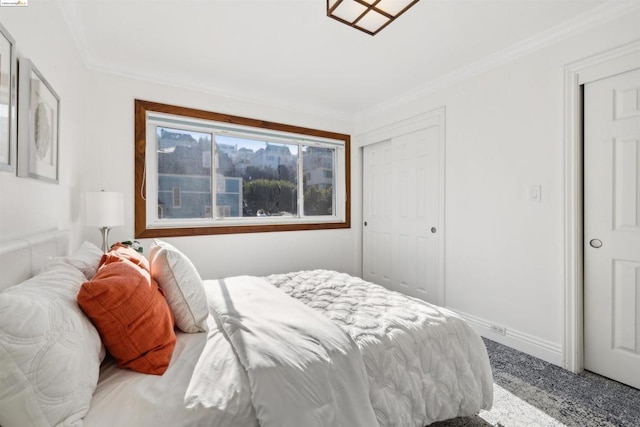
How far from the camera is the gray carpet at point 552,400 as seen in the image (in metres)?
1.66

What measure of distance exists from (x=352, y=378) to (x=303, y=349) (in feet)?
0.74

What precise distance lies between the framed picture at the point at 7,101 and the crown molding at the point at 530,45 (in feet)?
10.4

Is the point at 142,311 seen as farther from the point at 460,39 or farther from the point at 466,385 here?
the point at 460,39

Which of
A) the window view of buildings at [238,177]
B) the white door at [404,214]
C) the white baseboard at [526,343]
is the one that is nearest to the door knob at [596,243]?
A: the white baseboard at [526,343]

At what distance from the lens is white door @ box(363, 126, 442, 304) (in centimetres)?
333

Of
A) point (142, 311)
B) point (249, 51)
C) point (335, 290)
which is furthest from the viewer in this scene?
point (249, 51)

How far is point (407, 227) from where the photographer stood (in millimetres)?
3637

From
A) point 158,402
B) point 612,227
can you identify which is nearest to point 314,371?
point 158,402

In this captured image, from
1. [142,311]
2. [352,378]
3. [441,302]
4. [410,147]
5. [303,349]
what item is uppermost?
[410,147]

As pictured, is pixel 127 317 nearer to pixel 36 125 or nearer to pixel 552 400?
pixel 36 125

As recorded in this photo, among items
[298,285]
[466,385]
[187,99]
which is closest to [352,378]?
[466,385]

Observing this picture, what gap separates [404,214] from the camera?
145 inches

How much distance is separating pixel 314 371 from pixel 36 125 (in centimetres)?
174

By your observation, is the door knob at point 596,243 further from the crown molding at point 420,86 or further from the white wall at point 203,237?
the white wall at point 203,237
